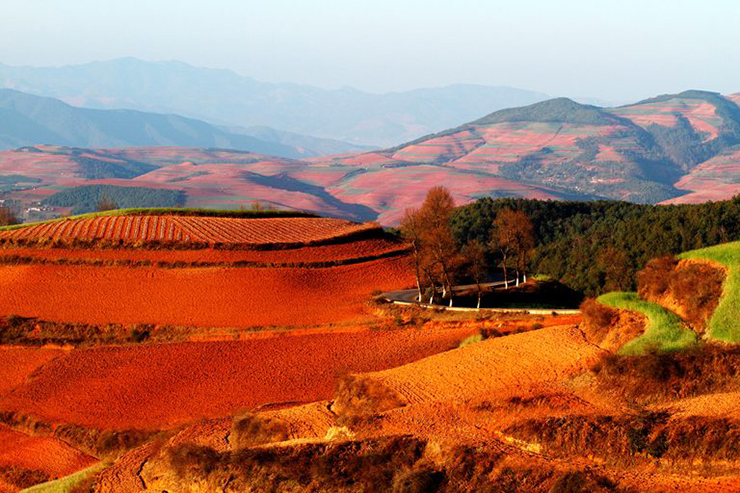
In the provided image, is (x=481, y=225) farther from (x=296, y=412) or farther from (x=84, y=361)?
(x=296, y=412)

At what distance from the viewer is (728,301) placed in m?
18.3

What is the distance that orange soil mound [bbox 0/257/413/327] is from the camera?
40.6m

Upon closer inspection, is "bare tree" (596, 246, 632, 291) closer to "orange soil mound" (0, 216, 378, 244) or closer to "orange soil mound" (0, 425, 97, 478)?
"orange soil mound" (0, 216, 378, 244)

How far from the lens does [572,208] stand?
104750 mm

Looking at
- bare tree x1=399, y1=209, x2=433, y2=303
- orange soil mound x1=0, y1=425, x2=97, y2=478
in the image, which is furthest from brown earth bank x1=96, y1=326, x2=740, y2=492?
bare tree x1=399, y1=209, x2=433, y2=303

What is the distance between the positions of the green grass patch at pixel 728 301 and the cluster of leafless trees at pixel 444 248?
19359mm

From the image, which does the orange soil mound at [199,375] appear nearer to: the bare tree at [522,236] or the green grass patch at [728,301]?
the green grass patch at [728,301]

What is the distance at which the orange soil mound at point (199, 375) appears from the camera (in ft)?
89.4

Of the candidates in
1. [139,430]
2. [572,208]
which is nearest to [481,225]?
[572,208]

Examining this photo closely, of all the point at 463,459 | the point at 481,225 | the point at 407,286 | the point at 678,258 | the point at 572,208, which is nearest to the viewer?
the point at 463,459

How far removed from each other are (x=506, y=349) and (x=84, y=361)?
774 inches

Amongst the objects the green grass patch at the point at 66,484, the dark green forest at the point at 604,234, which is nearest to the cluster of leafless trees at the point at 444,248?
the dark green forest at the point at 604,234

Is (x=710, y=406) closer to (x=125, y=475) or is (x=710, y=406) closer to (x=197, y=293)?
(x=125, y=475)

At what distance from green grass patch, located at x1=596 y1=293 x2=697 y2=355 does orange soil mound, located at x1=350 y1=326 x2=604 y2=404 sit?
1017 millimetres
